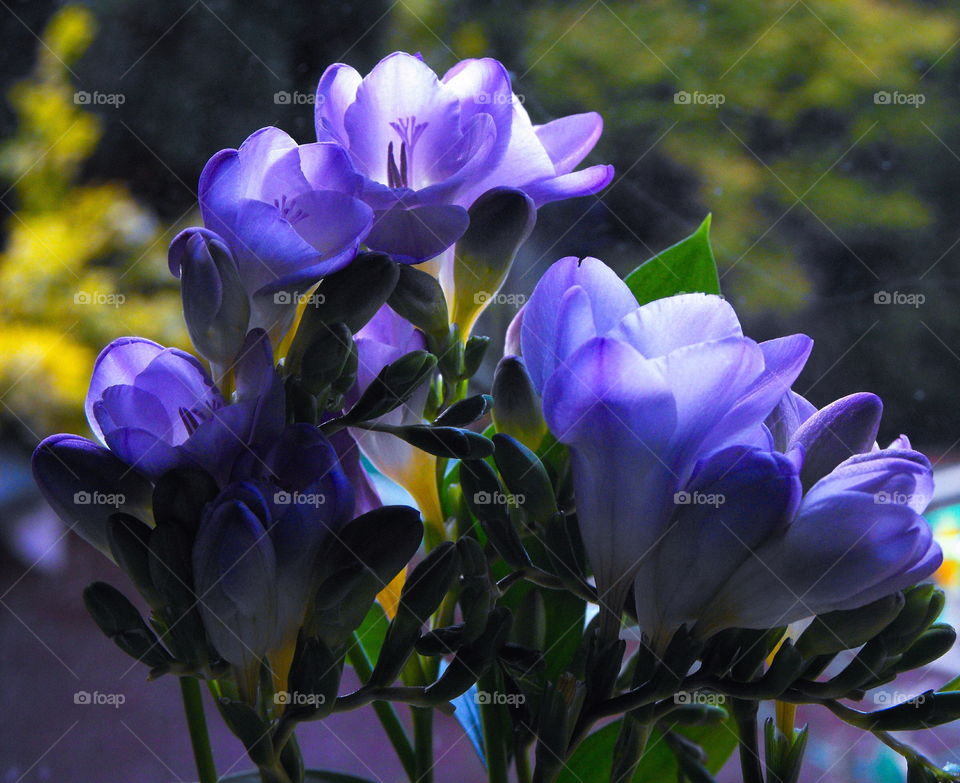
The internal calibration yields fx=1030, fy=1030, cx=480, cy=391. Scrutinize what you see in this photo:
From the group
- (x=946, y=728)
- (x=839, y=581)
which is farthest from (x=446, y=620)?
(x=946, y=728)

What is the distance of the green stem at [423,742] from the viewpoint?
0.45m

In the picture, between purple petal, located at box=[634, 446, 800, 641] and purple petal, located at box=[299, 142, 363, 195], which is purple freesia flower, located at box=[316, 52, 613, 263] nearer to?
purple petal, located at box=[299, 142, 363, 195]

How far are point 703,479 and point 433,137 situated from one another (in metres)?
0.17

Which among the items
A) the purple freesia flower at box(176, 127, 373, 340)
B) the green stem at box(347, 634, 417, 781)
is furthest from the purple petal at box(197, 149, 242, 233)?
the green stem at box(347, 634, 417, 781)

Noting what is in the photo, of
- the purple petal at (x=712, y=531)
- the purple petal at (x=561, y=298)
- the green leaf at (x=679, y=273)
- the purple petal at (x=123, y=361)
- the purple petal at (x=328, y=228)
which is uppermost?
the purple petal at (x=328, y=228)

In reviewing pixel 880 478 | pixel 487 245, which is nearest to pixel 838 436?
pixel 880 478

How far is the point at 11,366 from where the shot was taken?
1054 mm

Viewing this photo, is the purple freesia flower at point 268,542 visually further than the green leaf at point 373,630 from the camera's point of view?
No

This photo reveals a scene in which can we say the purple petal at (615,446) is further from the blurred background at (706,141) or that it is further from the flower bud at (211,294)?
the blurred background at (706,141)

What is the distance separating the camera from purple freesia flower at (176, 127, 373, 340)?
0.36 meters

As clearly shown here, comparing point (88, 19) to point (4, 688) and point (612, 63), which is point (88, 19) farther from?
point (4, 688)

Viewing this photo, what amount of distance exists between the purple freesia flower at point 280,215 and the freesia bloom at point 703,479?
3.1 inches

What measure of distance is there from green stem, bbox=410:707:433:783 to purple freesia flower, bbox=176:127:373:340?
20 cm

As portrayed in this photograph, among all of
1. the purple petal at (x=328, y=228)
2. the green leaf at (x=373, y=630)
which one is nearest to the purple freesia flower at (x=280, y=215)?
the purple petal at (x=328, y=228)
